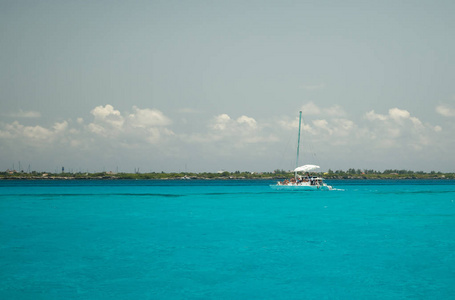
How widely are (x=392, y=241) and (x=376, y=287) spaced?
14789mm

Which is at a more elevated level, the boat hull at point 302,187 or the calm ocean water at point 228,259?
the boat hull at point 302,187

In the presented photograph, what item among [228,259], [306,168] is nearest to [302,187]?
[306,168]

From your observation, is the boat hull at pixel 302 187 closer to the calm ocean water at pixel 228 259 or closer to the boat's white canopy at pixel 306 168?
the boat's white canopy at pixel 306 168

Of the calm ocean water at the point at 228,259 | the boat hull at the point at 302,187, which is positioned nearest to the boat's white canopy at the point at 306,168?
the boat hull at the point at 302,187

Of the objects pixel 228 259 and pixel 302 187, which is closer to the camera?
pixel 228 259

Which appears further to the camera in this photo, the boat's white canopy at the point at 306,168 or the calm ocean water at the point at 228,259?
the boat's white canopy at the point at 306,168

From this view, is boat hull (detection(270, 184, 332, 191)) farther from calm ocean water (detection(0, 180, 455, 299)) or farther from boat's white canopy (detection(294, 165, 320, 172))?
calm ocean water (detection(0, 180, 455, 299))

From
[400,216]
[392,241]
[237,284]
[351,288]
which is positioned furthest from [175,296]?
[400,216]

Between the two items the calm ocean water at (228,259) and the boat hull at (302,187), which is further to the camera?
the boat hull at (302,187)


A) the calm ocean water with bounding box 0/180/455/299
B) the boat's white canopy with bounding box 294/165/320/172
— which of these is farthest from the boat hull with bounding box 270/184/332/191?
the calm ocean water with bounding box 0/180/455/299

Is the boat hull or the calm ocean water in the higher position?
the boat hull

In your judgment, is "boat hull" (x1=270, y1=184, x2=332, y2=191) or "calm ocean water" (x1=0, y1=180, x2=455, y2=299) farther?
"boat hull" (x1=270, y1=184, x2=332, y2=191)

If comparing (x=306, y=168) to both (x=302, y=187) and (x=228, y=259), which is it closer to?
(x=302, y=187)

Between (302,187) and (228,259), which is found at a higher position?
(302,187)
